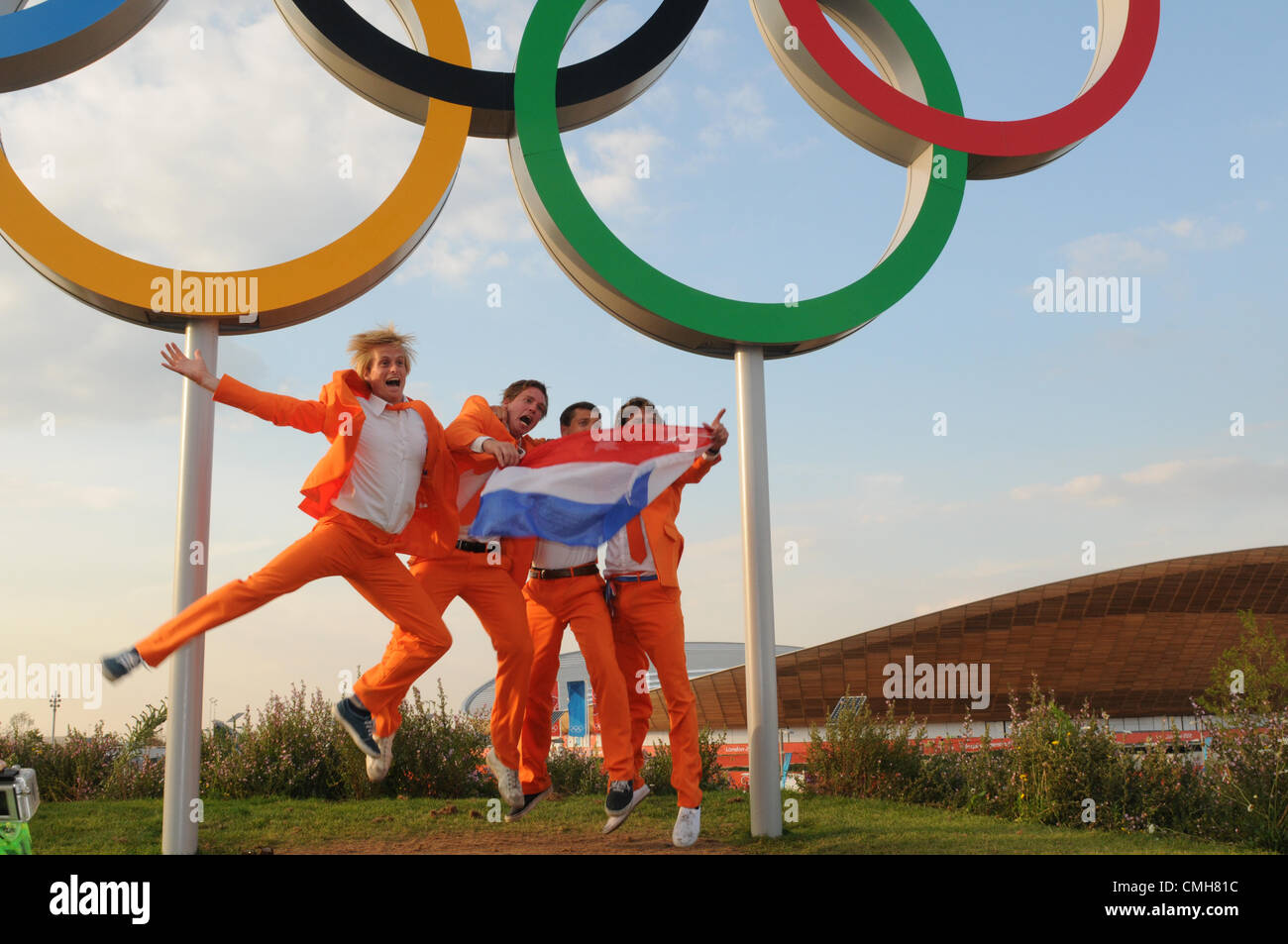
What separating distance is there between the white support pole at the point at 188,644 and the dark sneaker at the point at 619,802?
244 centimetres

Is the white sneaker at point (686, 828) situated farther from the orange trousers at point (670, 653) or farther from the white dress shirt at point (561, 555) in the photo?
the white dress shirt at point (561, 555)

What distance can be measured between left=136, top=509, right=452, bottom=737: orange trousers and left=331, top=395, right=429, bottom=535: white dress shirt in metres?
0.08

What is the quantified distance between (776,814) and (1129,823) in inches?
109

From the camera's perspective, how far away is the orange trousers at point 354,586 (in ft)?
16.7

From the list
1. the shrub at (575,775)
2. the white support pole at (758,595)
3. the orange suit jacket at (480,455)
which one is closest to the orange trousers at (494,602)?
the orange suit jacket at (480,455)

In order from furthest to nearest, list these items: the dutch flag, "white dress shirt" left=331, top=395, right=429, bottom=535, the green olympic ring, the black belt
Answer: the green olympic ring → the black belt → the dutch flag → "white dress shirt" left=331, top=395, right=429, bottom=535

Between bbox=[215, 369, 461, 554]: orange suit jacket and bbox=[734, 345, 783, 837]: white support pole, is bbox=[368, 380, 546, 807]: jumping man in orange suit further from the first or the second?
bbox=[734, 345, 783, 837]: white support pole

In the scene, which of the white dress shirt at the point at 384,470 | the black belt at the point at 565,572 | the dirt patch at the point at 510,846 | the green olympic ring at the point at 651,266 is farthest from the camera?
the green olympic ring at the point at 651,266

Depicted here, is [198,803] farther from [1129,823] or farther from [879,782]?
[1129,823]

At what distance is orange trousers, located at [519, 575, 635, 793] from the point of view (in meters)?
5.80

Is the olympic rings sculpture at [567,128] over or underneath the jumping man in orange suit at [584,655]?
over

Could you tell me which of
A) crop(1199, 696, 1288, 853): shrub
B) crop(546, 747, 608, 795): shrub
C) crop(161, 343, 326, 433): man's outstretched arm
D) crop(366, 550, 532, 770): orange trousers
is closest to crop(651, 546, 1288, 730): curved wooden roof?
crop(546, 747, 608, 795): shrub

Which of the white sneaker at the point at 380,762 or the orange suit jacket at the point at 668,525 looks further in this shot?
the orange suit jacket at the point at 668,525
